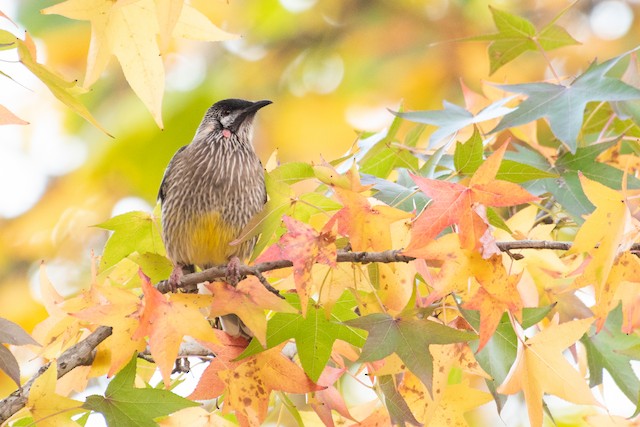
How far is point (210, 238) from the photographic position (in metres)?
3.51

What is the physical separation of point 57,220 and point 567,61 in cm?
404

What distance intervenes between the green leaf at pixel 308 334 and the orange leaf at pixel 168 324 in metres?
0.18

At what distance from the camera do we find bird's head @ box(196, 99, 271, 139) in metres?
4.09

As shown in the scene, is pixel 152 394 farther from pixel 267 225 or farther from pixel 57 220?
pixel 57 220

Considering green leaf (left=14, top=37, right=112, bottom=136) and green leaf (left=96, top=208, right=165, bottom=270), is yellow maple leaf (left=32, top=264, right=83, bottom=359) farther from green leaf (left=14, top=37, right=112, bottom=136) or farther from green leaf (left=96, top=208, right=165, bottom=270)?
green leaf (left=14, top=37, right=112, bottom=136)

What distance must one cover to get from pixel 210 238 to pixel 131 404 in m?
1.41

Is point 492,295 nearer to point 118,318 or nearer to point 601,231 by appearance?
point 601,231

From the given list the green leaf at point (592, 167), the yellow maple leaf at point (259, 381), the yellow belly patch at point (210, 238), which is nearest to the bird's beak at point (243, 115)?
the yellow belly patch at point (210, 238)

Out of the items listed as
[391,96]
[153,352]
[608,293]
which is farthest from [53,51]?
[608,293]

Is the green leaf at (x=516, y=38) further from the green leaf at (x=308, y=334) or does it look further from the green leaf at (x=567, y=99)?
the green leaf at (x=308, y=334)

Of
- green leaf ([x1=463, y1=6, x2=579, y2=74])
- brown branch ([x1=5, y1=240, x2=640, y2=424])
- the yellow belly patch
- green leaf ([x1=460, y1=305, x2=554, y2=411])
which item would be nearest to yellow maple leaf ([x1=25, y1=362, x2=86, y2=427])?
brown branch ([x1=5, y1=240, x2=640, y2=424])

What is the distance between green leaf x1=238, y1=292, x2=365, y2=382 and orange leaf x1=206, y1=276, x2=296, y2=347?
0.12 meters

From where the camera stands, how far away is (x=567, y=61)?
21.4ft

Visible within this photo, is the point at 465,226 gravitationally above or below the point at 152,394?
above
